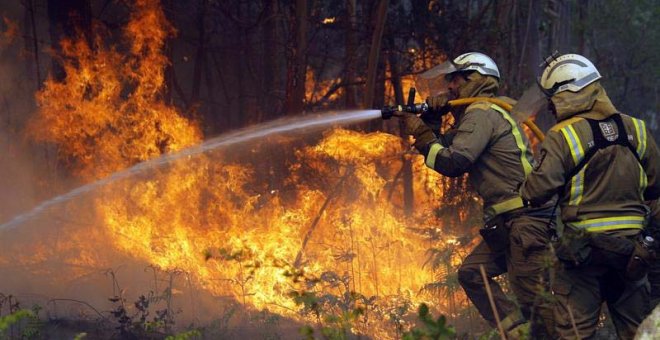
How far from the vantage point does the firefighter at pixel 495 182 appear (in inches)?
206

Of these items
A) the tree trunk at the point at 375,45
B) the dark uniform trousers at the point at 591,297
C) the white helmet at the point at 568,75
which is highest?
the tree trunk at the point at 375,45

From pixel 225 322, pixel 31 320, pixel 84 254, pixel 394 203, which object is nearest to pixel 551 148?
pixel 225 322

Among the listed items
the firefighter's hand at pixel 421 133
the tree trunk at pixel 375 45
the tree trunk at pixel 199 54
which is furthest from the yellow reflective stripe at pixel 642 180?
the tree trunk at pixel 199 54

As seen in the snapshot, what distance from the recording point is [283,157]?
991 cm

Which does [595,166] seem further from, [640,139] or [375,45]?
[375,45]

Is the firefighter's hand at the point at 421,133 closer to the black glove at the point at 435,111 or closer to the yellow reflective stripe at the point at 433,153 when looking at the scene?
the yellow reflective stripe at the point at 433,153

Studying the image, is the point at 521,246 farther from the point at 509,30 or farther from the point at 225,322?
the point at 509,30

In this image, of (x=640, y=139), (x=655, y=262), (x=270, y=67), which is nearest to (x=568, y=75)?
(x=640, y=139)

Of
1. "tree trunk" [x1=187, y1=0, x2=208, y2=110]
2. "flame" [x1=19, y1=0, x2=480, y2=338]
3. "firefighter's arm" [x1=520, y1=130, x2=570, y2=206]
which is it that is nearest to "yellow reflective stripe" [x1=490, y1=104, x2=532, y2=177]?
"firefighter's arm" [x1=520, y1=130, x2=570, y2=206]

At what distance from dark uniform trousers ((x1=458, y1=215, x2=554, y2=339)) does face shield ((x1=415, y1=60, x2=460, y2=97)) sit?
3.91 ft

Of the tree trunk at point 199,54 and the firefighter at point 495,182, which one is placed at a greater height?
the tree trunk at point 199,54

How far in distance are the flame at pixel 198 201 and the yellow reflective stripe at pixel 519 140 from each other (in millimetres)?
2326

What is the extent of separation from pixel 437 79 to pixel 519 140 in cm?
84

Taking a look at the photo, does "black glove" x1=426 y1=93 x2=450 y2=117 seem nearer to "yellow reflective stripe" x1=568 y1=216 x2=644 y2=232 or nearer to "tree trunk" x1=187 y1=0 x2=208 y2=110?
"yellow reflective stripe" x1=568 y1=216 x2=644 y2=232
